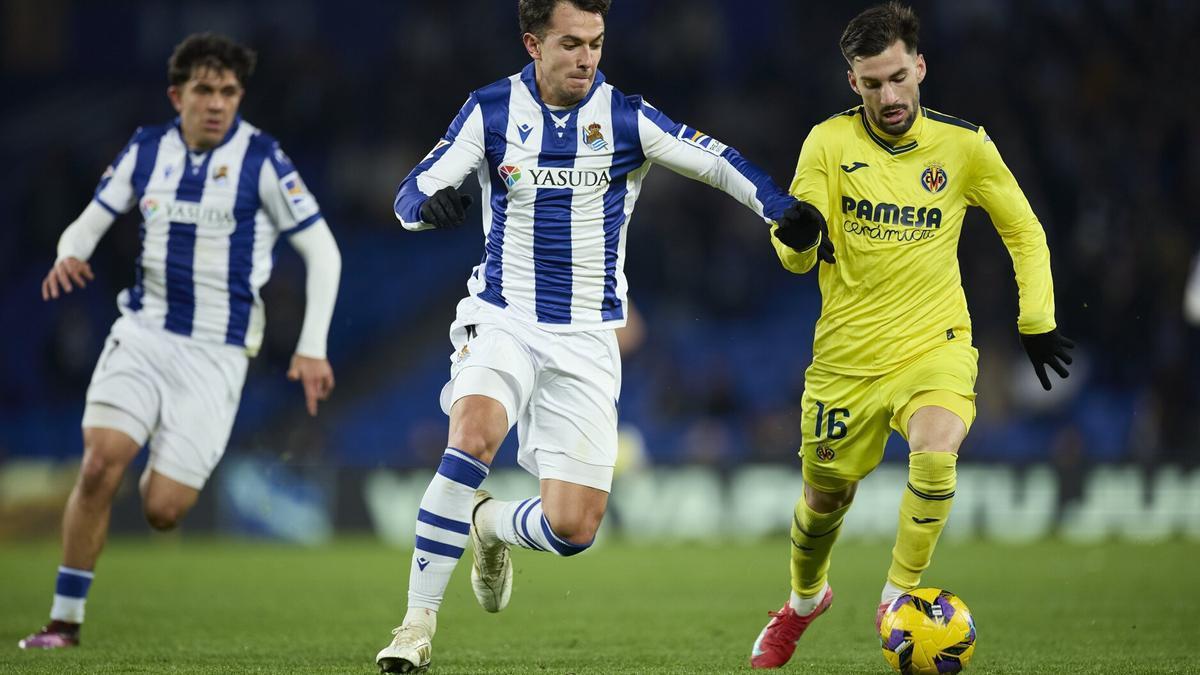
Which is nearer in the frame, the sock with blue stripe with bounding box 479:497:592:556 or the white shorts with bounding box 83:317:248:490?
the sock with blue stripe with bounding box 479:497:592:556

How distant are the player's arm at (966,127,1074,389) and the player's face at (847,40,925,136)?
32 centimetres

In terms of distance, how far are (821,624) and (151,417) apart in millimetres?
3465

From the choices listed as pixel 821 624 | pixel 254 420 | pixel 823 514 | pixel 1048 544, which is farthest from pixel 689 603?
pixel 254 420

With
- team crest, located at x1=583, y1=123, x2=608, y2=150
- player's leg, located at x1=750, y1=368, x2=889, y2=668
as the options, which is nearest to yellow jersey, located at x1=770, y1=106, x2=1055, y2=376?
player's leg, located at x1=750, y1=368, x2=889, y2=668

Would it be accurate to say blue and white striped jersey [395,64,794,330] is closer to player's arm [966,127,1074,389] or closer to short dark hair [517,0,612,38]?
short dark hair [517,0,612,38]

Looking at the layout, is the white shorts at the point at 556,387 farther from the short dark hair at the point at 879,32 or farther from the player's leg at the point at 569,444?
the short dark hair at the point at 879,32

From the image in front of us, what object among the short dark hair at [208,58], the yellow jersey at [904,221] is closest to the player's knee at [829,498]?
the yellow jersey at [904,221]

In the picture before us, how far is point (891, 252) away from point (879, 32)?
Answer: 0.84 meters

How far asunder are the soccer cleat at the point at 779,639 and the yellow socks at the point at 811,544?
0.35 ft

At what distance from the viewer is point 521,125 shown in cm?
569

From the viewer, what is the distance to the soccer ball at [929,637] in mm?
5137

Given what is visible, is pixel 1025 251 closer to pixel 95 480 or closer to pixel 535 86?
pixel 535 86

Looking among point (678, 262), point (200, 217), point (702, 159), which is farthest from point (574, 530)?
point (678, 262)

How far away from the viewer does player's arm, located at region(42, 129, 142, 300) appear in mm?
6832
